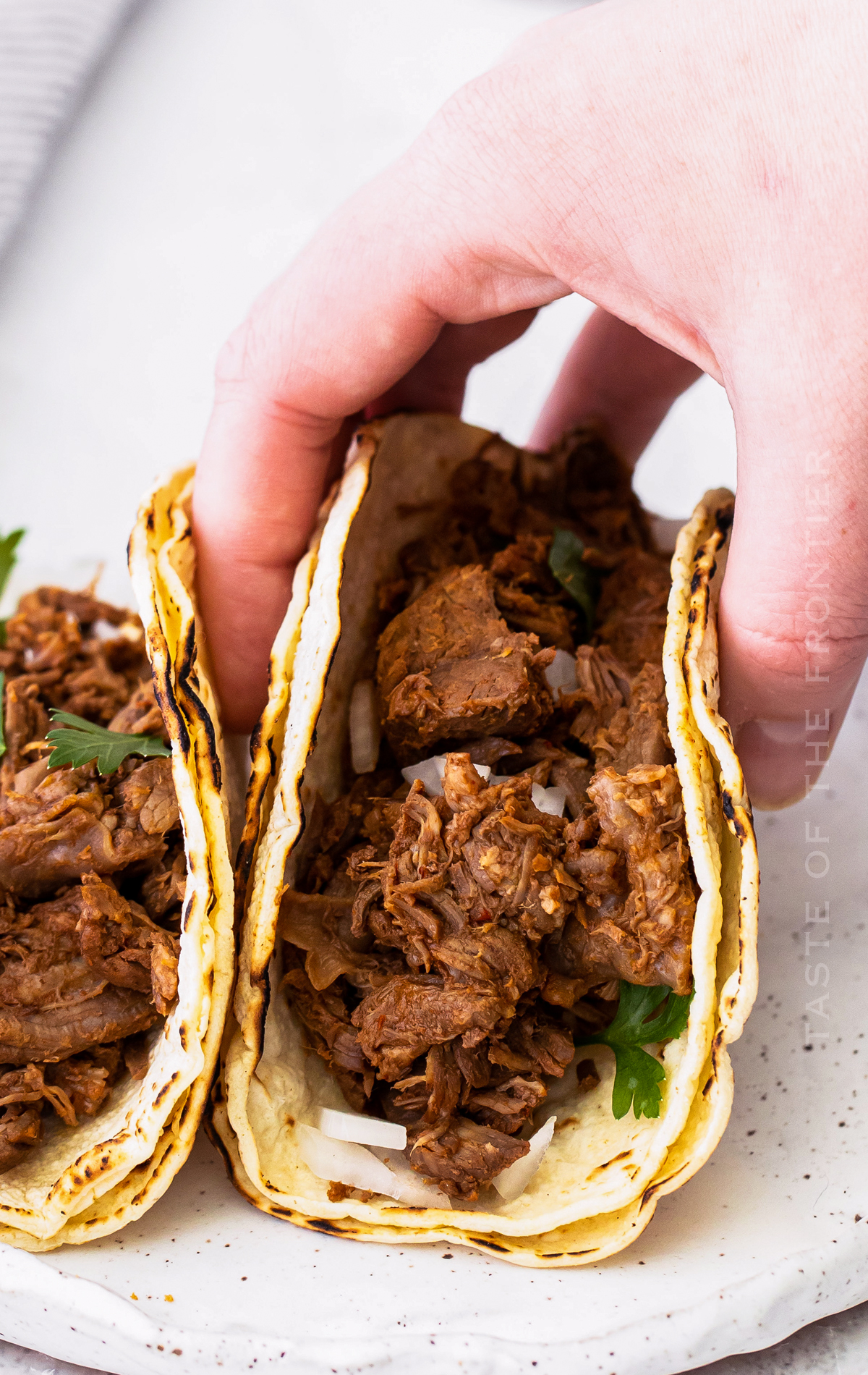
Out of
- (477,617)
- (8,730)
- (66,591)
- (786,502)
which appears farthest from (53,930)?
(786,502)

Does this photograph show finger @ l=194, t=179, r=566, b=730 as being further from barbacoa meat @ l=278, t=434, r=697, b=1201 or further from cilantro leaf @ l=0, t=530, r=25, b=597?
cilantro leaf @ l=0, t=530, r=25, b=597

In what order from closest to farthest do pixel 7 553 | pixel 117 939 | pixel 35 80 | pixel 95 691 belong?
pixel 117 939, pixel 95 691, pixel 7 553, pixel 35 80

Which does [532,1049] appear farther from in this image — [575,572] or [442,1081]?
[575,572]

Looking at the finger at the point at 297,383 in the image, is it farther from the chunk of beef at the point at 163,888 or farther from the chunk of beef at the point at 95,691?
the chunk of beef at the point at 163,888

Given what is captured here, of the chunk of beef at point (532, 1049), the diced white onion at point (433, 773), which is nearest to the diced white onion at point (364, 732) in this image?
the diced white onion at point (433, 773)

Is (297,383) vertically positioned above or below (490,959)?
above

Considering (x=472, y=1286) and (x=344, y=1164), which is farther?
(x=344, y=1164)

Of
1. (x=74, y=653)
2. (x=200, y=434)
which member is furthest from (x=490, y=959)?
(x=200, y=434)

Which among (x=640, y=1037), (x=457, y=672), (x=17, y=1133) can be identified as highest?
(x=457, y=672)
